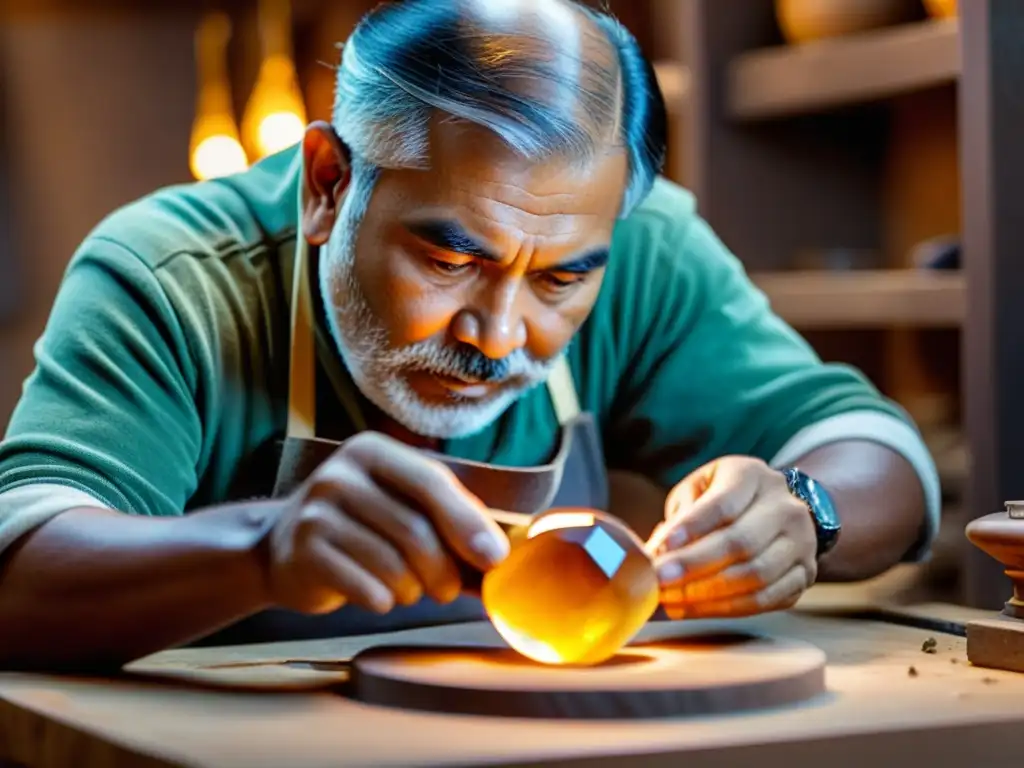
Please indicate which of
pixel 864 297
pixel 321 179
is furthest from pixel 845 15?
pixel 321 179

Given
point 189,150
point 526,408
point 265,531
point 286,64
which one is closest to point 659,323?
point 526,408

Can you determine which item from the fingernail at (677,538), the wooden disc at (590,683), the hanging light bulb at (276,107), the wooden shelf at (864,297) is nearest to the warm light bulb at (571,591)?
the wooden disc at (590,683)

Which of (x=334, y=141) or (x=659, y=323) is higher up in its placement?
(x=334, y=141)

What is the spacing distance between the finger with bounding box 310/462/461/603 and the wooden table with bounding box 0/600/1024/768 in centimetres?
15

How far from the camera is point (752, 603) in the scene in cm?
210

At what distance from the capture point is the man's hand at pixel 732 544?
203cm

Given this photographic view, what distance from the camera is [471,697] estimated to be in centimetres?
171

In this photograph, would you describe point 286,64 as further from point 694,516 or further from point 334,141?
point 694,516

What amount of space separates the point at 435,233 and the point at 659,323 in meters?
0.67

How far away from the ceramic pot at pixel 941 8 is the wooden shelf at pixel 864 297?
1.55 ft

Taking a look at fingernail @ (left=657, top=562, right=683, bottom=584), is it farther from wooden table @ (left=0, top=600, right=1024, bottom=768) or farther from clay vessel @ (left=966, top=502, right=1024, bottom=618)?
clay vessel @ (left=966, top=502, right=1024, bottom=618)

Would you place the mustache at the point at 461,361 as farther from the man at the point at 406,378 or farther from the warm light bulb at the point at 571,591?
the warm light bulb at the point at 571,591

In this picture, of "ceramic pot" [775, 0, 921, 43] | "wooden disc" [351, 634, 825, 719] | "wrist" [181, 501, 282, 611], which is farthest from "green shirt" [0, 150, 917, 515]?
"ceramic pot" [775, 0, 921, 43]

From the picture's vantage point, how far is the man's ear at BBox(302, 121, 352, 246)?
7.72 ft
